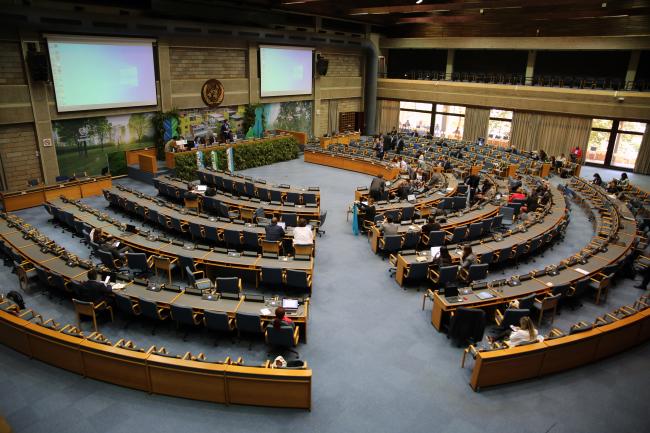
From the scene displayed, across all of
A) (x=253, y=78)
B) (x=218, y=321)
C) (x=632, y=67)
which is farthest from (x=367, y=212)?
(x=632, y=67)

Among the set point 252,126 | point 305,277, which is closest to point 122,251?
point 305,277

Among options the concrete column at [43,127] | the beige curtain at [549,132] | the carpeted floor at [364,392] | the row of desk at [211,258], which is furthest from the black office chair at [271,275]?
the beige curtain at [549,132]

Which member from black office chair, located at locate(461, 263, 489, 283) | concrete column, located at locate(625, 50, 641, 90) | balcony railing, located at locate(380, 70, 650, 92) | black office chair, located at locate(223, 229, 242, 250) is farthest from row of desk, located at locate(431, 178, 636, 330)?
concrete column, located at locate(625, 50, 641, 90)

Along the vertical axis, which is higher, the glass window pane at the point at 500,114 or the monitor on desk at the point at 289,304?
the glass window pane at the point at 500,114

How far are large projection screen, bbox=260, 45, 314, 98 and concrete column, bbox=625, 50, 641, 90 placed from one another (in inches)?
755

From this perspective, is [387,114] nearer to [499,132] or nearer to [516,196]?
[499,132]

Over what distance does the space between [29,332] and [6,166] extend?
41.1ft

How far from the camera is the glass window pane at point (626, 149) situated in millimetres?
24453

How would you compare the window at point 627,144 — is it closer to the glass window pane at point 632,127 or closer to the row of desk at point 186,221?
the glass window pane at point 632,127

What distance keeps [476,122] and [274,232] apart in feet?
75.3

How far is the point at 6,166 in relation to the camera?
16.5 meters

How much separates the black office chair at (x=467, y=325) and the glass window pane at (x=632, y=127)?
2289 cm

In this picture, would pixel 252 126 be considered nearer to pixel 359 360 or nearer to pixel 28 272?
pixel 28 272

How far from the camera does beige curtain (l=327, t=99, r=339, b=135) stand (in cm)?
3173
